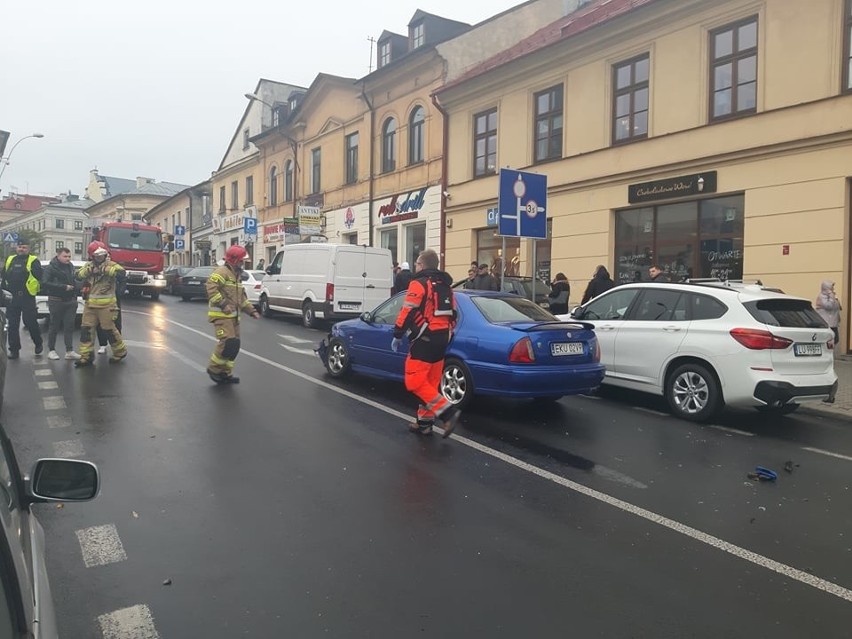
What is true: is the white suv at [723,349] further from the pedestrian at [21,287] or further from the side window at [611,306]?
the pedestrian at [21,287]

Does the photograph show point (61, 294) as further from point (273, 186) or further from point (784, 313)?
point (273, 186)

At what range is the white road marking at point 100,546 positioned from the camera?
12.3ft

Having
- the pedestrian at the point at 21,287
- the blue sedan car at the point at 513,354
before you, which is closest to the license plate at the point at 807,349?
the blue sedan car at the point at 513,354

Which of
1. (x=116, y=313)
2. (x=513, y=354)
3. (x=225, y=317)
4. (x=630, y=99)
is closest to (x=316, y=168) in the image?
(x=630, y=99)

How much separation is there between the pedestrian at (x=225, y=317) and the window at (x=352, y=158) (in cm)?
2009

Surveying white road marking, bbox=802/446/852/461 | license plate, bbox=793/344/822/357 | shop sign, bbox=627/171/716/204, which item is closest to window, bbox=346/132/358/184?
shop sign, bbox=627/171/716/204

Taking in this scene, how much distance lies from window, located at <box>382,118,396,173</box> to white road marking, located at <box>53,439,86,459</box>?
828 inches

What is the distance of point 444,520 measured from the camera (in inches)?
176

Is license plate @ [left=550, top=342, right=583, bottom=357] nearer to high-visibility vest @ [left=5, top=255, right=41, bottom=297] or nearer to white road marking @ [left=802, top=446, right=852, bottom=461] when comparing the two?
white road marking @ [left=802, top=446, right=852, bottom=461]

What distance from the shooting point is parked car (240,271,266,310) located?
21469 mm

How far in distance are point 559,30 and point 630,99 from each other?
5.67 meters

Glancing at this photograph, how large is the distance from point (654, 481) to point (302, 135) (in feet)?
99.4

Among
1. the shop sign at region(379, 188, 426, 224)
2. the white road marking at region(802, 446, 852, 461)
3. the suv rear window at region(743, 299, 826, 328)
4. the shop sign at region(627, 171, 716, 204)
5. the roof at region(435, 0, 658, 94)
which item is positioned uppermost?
the roof at region(435, 0, 658, 94)

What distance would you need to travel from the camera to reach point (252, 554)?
3855 millimetres
